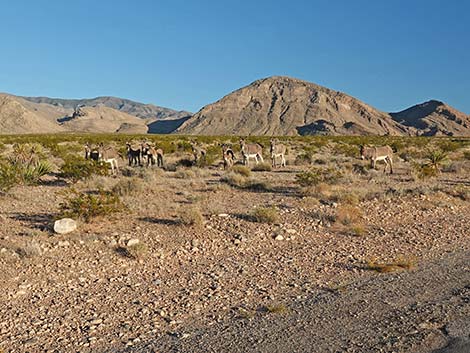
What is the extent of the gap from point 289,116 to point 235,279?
563 ft

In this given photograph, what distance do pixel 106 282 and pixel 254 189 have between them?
32.7 feet

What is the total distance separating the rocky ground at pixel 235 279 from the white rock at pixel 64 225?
0.24 m

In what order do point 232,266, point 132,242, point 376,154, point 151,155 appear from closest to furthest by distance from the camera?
point 232,266, point 132,242, point 376,154, point 151,155

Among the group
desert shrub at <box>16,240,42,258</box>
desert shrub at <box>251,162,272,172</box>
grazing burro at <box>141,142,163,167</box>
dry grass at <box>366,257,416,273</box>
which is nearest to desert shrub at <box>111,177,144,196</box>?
desert shrub at <box>16,240,42,258</box>

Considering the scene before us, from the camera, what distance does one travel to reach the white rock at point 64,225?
10828mm

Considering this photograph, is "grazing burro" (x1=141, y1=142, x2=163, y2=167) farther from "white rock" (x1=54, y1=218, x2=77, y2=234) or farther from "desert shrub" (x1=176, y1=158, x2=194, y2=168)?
"white rock" (x1=54, y1=218, x2=77, y2=234)

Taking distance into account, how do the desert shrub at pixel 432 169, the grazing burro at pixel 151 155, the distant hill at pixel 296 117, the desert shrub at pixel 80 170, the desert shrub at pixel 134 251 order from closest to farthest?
1. the desert shrub at pixel 134 251
2. the desert shrub at pixel 80 170
3. the desert shrub at pixel 432 169
4. the grazing burro at pixel 151 155
5. the distant hill at pixel 296 117

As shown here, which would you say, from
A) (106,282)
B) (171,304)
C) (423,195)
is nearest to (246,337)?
(171,304)

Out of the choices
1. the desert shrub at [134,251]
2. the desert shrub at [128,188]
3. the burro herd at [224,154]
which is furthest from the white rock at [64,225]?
the burro herd at [224,154]

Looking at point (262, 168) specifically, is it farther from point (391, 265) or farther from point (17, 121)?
point (17, 121)

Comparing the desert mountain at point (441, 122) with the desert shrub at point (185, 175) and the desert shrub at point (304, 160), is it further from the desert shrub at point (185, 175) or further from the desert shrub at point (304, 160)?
the desert shrub at point (185, 175)

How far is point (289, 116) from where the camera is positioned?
177625mm

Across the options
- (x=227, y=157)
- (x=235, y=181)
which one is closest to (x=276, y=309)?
(x=235, y=181)

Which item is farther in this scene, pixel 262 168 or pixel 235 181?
pixel 262 168
